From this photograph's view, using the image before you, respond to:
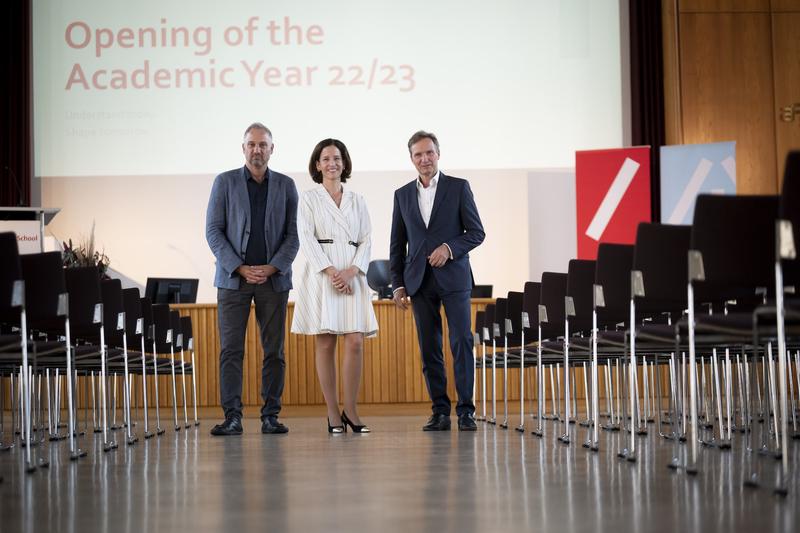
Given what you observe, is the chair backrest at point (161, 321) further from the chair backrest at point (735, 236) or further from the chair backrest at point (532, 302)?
the chair backrest at point (735, 236)

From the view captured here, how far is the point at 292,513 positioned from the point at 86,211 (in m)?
7.94

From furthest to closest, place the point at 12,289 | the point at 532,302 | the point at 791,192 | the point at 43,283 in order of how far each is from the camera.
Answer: the point at 532,302 → the point at 43,283 → the point at 12,289 → the point at 791,192

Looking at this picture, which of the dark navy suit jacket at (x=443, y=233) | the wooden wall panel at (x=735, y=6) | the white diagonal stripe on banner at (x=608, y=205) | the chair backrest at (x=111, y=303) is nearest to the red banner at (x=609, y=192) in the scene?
the white diagonal stripe on banner at (x=608, y=205)

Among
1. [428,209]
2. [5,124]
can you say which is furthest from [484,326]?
[5,124]

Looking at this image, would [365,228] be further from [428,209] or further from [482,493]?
[482,493]

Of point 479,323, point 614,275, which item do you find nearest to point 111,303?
point 614,275

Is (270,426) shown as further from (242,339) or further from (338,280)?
(338,280)

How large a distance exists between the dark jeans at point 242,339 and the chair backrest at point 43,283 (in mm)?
1570

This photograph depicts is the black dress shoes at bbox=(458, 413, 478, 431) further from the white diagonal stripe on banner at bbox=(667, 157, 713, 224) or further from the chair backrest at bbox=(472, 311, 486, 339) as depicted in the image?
the white diagonal stripe on banner at bbox=(667, 157, 713, 224)

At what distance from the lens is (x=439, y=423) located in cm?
550

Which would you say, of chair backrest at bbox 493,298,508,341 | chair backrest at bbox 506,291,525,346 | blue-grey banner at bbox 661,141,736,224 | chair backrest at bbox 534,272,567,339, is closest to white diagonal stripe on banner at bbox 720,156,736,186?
blue-grey banner at bbox 661,141,736,224

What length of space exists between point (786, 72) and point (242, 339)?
6742 mm

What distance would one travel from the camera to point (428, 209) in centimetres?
561

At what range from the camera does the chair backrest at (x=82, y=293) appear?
4.55 meters
